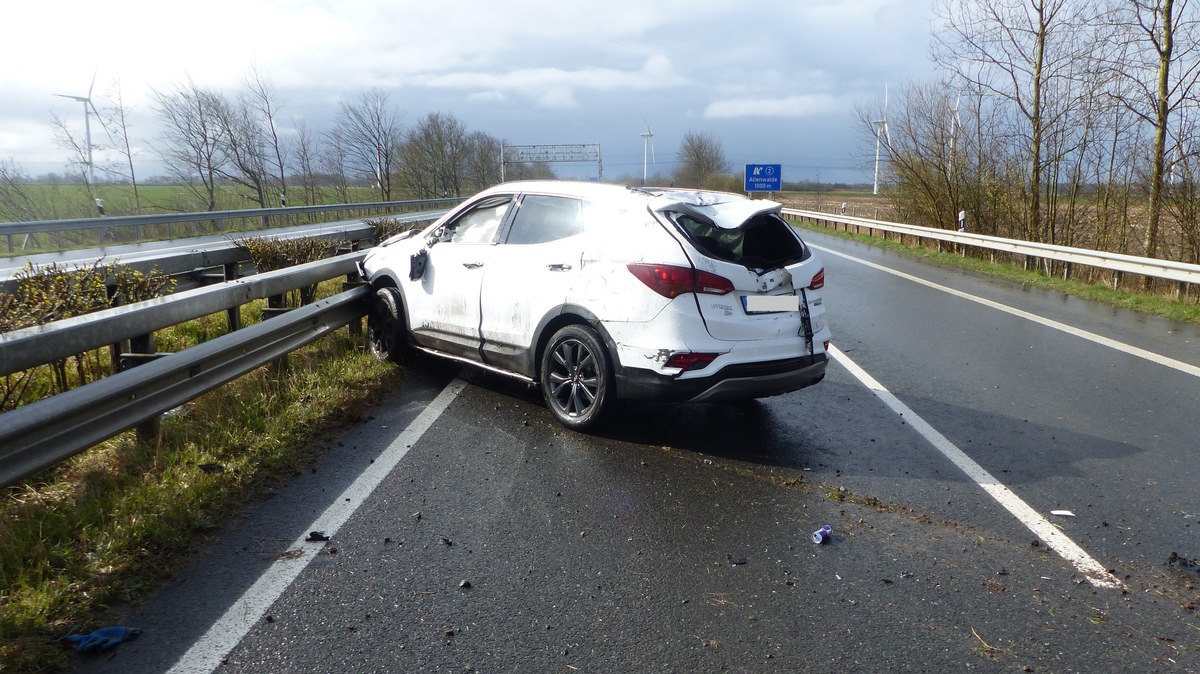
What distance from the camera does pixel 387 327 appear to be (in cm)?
751

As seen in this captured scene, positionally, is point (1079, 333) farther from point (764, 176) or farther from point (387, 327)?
point (764, 176)

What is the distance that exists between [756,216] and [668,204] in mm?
643

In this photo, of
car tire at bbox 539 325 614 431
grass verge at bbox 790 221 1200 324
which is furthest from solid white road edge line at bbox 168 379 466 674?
grass verge at bbox 790 221 1200 324

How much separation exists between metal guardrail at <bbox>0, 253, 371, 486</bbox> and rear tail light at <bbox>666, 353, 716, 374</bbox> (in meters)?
3.01

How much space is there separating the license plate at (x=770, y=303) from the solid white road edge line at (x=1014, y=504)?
1.38 meters

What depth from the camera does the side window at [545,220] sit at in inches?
234

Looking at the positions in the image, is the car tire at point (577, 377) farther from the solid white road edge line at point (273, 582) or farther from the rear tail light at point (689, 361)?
the solid white road edge line at point (273, 582)

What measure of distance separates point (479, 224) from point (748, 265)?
8.47ft

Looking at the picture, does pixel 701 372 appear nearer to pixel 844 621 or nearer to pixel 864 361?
pixel 844 621

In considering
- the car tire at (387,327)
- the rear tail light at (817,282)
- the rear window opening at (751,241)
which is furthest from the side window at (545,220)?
the rear tail light at (817,282)

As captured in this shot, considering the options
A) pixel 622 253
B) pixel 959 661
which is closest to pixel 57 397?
pixel 622 253

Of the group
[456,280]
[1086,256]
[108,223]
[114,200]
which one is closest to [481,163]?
[114,200]

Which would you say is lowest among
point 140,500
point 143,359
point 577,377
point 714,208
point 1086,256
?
point 140,500

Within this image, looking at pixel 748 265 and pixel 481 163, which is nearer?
pixel 748 265
